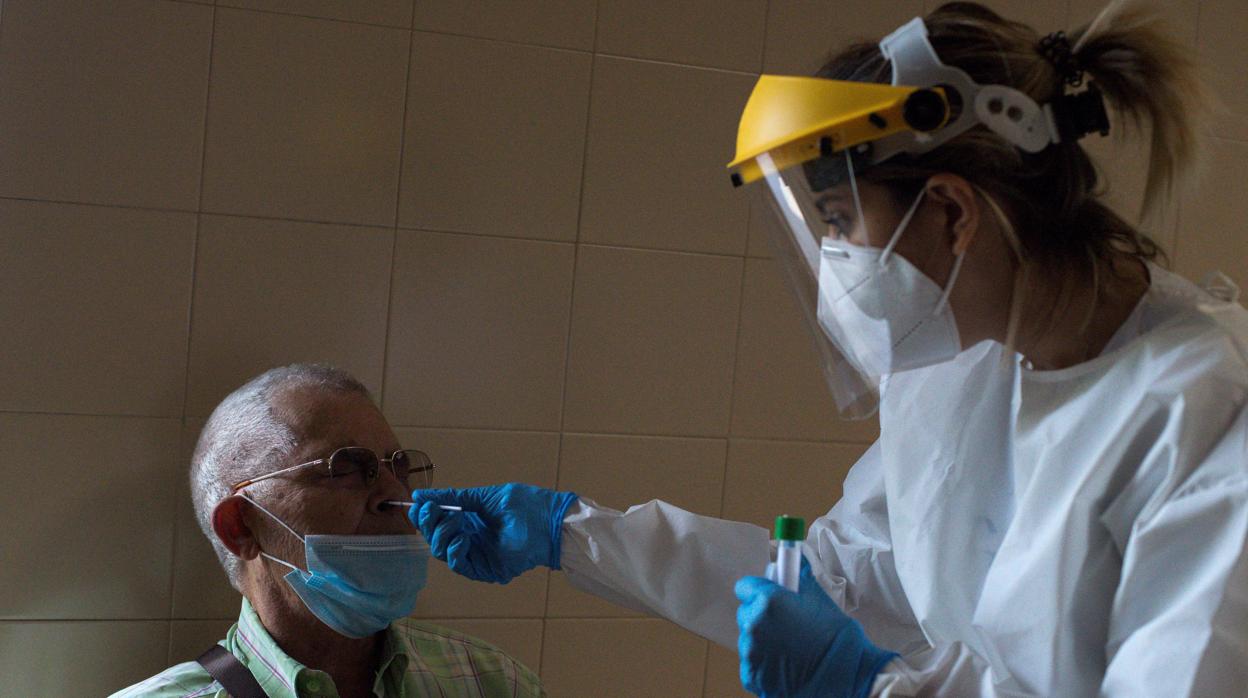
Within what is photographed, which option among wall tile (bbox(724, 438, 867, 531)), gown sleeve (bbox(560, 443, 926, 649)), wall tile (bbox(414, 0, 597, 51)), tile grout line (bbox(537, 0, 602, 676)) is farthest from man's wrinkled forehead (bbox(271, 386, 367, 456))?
wall tile (bbox(724, 438, 867, 531))

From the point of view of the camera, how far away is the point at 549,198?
213 cm

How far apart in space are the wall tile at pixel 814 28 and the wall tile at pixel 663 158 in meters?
0.09

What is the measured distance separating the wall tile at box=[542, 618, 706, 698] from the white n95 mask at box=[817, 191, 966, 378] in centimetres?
104

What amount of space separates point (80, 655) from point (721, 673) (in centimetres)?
121

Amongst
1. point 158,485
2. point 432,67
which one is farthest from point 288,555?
point 432,67

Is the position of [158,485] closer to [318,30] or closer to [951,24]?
[318,30]

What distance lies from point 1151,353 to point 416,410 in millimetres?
1300

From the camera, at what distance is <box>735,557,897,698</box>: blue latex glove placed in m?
1.25

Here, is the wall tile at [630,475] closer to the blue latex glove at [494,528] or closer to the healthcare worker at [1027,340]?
the blue latex glove at [494,528]

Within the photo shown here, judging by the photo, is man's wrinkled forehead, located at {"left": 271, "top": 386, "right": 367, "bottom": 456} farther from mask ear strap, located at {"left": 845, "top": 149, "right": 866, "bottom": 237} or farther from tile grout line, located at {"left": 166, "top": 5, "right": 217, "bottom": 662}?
mask ear strap, located at {"left": 845, "top": 149, "right": 866, "bottom": 237}

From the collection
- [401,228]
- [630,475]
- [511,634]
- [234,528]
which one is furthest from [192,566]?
[630,475]

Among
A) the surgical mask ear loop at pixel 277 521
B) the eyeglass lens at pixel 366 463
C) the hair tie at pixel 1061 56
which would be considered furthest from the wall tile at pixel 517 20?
the hair tie at pixel 1061 56

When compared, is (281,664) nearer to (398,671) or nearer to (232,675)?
(232,675)

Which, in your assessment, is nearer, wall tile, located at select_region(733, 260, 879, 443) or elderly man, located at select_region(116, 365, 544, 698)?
elderly man, located at select_region(116, 365, 544, 698)
